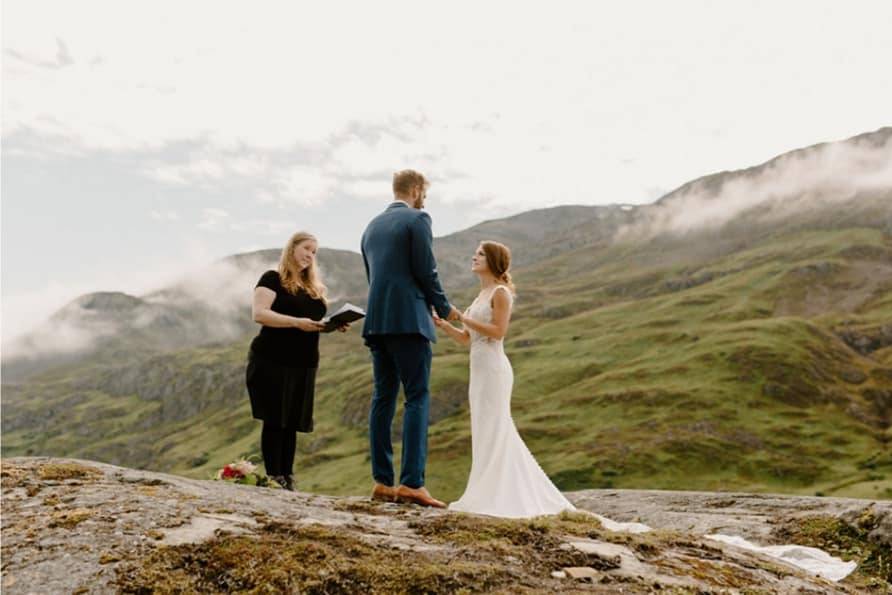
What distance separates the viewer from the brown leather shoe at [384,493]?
1120cm

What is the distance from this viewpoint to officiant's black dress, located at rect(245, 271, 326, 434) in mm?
13250

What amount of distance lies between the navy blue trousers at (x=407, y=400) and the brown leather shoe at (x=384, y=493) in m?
0.14

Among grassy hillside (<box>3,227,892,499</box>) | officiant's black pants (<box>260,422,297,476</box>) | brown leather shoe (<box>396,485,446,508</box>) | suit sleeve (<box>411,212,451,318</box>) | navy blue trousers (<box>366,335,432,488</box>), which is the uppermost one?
suit sleeve (<box>411,212,451,318</box>)

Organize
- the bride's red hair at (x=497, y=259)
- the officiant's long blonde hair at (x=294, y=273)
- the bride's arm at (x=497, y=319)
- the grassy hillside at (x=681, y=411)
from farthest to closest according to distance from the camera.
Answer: the grassy hillside at (x=681, y=411)
the officiant's long blonde hair at (x=294, y=273)
the bride's red hair at (x=497, y=259)
the bride's arm at (x=497, y=319)

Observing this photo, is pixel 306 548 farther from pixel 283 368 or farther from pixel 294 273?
pixel 294 273

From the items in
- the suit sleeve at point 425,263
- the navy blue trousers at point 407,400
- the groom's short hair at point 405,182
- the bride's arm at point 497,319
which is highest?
the groom's short hair at point 405,182

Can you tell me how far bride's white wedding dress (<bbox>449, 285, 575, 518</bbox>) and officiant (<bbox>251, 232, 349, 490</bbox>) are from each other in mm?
3134

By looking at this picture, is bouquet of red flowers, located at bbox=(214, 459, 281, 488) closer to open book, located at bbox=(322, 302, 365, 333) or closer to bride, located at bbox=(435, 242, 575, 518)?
open book, located at bbox=(322, 302, 365, 333)

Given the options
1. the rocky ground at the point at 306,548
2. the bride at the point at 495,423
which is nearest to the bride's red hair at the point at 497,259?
the bride at the point at 495,423

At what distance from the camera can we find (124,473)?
10.9 m

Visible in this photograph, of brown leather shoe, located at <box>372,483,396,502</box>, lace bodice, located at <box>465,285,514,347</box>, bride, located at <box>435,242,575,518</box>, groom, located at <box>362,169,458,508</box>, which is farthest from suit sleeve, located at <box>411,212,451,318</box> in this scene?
brown leather shoe, located at <box>372,483,396,502</box>

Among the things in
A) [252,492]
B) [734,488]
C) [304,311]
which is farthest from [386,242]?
[734,488]

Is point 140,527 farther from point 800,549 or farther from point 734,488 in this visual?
point 734,488

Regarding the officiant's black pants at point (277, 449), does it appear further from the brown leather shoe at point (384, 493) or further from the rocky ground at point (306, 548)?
the brown leather shoe at point (384, 493)
